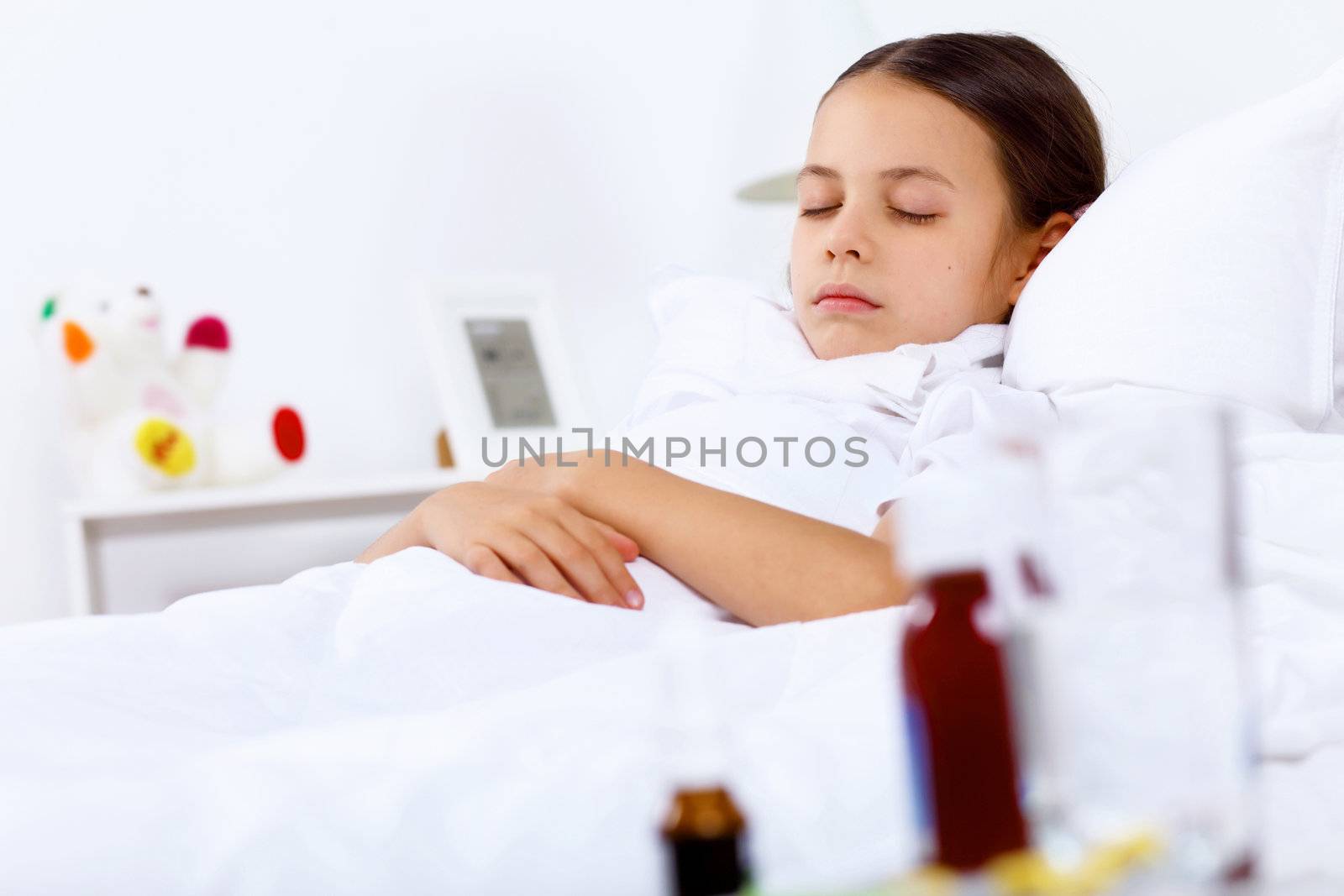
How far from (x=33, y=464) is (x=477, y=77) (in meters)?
0.88

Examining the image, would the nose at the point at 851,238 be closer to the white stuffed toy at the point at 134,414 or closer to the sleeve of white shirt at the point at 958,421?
the sleeve of white shirt at the point at 958,421

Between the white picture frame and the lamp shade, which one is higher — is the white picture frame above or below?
below

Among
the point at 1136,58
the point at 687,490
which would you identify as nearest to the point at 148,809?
the point at 687,490

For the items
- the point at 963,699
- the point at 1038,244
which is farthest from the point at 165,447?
the point at 963,699

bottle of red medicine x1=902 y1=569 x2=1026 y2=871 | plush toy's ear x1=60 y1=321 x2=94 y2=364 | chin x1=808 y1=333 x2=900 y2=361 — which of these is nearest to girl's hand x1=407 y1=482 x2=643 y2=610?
chin x1=808 y1=333 x2=900 y2=361

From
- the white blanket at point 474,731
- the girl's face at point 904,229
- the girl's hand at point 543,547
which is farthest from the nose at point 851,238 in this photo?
the girl's hand at point 543,547

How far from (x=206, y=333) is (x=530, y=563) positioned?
1.14 meters

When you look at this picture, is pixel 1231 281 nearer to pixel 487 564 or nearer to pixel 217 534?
pixel 487 564

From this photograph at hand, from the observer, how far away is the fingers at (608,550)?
0.88 meters

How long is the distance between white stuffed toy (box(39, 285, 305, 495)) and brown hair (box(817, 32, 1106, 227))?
945mm

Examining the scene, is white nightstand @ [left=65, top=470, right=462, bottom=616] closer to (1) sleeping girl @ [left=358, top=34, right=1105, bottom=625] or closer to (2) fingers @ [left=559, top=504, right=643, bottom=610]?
(1) sleeping girl @ [left=358, top=34, right=1105, bottom=625]

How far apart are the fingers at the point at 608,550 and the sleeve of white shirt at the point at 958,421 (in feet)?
0.61

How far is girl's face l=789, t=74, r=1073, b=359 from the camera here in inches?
46.6

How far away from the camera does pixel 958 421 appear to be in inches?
38.9
